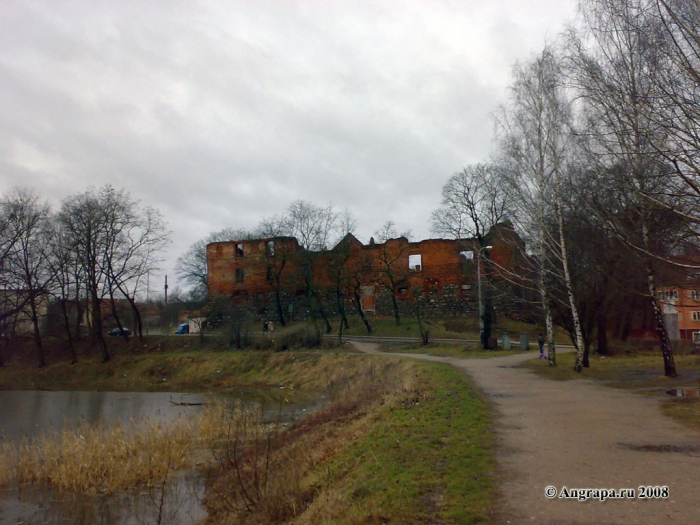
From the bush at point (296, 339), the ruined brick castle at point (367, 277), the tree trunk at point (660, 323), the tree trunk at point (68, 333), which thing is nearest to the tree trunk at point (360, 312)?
the ruined brick castle at point (367, 277)

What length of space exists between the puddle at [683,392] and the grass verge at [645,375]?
0.58 ft

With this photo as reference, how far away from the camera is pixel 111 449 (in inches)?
530

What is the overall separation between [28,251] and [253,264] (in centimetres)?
1979

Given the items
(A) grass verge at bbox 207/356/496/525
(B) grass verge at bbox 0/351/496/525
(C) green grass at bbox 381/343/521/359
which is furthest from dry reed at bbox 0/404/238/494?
(C) green grass at bbox 381/343/521/359

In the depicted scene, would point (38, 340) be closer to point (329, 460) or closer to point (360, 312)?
point (360, 312)

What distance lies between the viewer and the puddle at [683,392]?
13561mm

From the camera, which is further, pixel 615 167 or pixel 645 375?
pixel 645 375

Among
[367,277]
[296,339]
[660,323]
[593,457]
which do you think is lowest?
[593,457]

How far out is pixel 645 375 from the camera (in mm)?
18453

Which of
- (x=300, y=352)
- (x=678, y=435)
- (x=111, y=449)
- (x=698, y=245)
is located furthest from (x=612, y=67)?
(x=300, y=352)

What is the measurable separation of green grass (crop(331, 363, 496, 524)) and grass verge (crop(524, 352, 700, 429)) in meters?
3.92

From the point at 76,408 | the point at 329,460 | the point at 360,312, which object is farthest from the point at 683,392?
the point at 360,312

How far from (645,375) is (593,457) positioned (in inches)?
479

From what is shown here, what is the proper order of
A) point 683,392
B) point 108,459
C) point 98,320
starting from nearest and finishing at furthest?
point 108,459 → point 683,392 → point 98,320
